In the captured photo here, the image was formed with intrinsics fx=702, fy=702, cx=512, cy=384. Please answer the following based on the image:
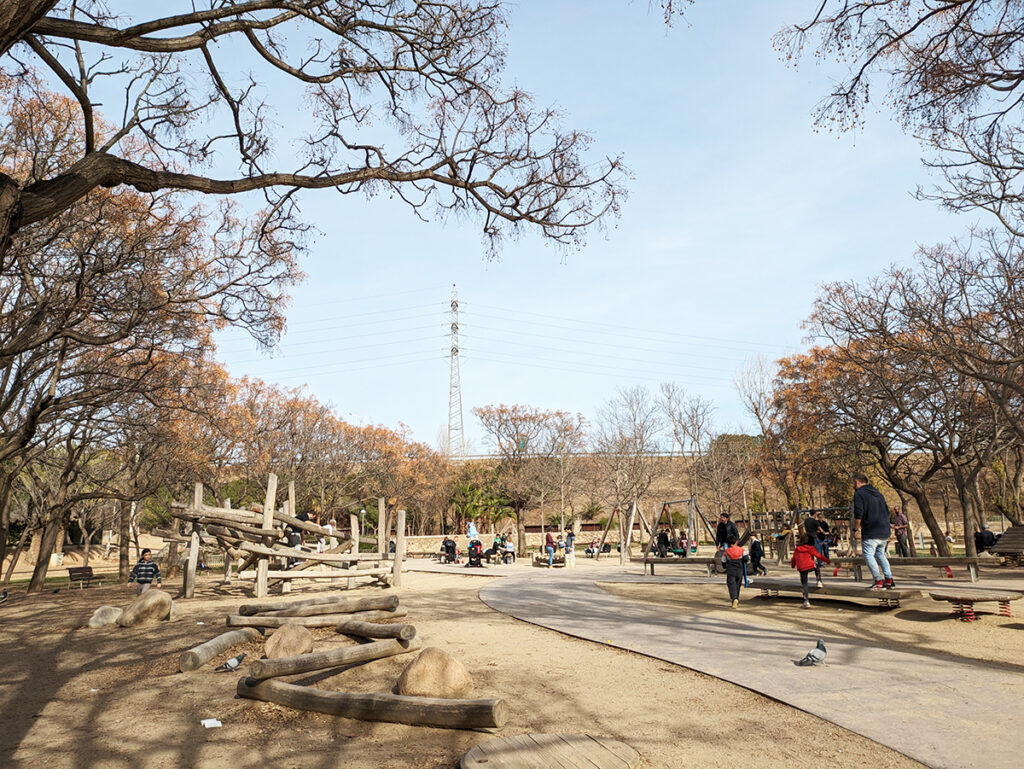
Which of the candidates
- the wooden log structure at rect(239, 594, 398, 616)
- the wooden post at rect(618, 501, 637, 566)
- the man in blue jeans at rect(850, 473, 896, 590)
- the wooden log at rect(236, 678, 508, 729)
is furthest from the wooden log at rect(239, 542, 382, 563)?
the wooden post at rect(618, 501, 637, 566)

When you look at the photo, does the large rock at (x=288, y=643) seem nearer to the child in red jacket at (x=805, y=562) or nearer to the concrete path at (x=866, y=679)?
the concrete path at (x=866, y=679)

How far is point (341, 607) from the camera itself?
11.4 m

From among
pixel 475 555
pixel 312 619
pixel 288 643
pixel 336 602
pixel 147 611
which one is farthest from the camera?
pixel 475 555

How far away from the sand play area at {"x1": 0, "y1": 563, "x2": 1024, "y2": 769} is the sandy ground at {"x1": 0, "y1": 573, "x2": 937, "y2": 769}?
0.02 m

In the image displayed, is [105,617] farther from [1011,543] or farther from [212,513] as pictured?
[1011,543]

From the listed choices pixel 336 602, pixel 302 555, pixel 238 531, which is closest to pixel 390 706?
pixel 336 602

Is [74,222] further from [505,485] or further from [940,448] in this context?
[505,485]

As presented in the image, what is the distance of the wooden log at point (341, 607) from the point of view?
11.2 metres

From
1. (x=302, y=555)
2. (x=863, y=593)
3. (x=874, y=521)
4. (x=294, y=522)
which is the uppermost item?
(x=874, y=521)

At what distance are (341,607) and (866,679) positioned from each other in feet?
25.2

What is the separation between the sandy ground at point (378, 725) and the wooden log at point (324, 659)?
0.22m

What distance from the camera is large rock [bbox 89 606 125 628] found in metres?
12.2

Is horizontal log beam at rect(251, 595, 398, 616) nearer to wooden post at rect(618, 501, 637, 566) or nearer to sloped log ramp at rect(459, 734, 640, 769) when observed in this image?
sloped log ramp at rect(459, 734, 640, 769)

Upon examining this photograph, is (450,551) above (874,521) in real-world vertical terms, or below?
below
